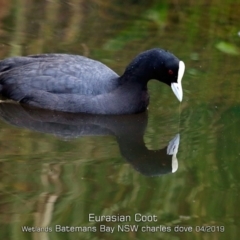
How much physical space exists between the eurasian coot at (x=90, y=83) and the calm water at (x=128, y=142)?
0.11m

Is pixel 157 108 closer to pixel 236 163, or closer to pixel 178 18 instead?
pixel 236 163

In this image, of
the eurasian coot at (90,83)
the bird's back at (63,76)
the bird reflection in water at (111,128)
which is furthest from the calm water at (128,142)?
the bird's back at (63,76)

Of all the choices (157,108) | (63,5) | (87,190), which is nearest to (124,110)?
(157,108)

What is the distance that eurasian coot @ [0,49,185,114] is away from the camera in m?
7.60

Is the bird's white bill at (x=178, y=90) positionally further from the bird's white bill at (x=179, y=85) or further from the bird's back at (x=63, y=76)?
the bird's back at (x=63, y=76)

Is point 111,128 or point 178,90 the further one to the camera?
point 178,90

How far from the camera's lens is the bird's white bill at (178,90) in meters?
7.54

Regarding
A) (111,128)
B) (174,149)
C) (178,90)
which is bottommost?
(111,128)

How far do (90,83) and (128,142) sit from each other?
31.2 inches

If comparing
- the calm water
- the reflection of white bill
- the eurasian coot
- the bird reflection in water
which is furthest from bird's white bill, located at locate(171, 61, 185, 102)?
the reflection of white bill

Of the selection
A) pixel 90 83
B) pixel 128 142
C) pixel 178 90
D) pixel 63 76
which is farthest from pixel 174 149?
pixel 63 76

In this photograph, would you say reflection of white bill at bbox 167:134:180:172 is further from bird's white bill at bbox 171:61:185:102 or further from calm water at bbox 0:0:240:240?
bird's white bill at bbox 171:61:185:102

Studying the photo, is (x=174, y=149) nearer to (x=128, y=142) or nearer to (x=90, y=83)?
(x=128, y=142)

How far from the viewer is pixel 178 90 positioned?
24.9ft
